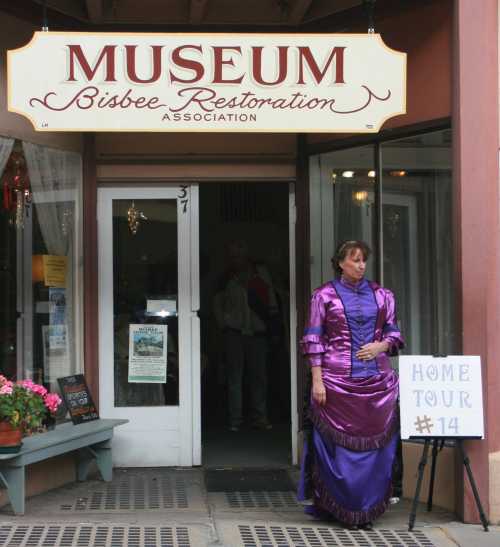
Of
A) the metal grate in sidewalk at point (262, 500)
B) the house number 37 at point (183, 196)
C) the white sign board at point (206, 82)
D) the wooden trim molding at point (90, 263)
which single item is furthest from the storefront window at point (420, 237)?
the wooden trim molding at point (90, 263)

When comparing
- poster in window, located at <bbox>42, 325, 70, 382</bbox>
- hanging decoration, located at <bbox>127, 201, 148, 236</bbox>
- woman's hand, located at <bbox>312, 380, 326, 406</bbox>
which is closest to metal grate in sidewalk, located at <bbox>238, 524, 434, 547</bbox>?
woman's hand, located at <bbox>312, 380, 326, 406</bbox>

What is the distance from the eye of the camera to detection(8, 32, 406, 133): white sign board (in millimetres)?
5621

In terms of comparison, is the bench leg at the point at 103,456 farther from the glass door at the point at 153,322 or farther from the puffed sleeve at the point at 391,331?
the puffed sleeve at the point at 391,331

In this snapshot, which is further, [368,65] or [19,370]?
[19,370]

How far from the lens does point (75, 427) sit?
6.95m

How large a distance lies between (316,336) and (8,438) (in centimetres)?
203

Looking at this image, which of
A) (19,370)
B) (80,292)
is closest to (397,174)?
(80,292)

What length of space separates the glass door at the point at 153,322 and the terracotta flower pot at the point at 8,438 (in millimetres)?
1496

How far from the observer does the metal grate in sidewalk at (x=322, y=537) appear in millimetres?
5609

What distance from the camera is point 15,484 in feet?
19.9

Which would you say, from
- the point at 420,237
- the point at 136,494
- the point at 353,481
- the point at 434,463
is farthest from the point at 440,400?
the point at 136,494

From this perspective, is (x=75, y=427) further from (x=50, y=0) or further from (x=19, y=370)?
(x=50, y=0)

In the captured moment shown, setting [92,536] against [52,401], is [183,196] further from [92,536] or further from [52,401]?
[92,536]

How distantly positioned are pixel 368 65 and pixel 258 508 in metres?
3.00
